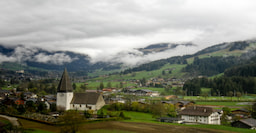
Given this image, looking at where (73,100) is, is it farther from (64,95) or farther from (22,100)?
(22,100)

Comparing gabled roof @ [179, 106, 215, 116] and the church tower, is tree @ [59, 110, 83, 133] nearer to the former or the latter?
the church tower

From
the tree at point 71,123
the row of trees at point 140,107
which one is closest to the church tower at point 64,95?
the row of trees at point 140,107

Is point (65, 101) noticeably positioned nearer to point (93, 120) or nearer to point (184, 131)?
point (93, 120)

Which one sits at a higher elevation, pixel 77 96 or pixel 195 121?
pixel 77 96

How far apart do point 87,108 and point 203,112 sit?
31.9 meters

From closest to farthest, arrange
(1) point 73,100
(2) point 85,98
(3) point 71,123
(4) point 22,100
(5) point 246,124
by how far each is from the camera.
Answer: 1. (3) point 71,123
2. (5) point 246,124
3. (2) point 85,98
4. (1) point 73,100
5. (4) point 22,100

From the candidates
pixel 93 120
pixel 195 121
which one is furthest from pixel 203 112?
pixel 93 120

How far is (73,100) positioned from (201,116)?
36.2m

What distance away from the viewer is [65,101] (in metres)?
70.2

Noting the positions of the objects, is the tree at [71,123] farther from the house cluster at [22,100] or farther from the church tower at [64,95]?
the house cluster at [22,100]

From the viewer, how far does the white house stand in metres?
62.9

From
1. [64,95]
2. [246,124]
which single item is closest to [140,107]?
[64,95]

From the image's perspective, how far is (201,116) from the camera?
63.4 m

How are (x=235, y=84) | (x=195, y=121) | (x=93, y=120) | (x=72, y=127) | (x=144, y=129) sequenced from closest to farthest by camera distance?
(x=72, y=127)
(x=144, y=129)
(x=93, y=120)
(x=195, y=121)
(x=235, y=84)
